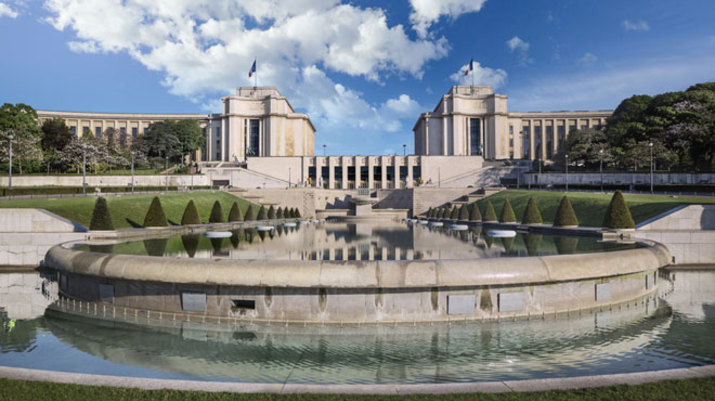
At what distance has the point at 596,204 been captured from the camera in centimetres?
3547

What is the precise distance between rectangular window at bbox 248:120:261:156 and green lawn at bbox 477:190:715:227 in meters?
79.3

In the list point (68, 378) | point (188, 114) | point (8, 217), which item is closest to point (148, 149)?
point (188, 114)

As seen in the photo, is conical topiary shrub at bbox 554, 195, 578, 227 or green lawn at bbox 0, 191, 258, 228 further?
green lawn at bbox 0, 191, 258, 228

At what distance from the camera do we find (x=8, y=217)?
2219 cm

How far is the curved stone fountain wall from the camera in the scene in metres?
8.92

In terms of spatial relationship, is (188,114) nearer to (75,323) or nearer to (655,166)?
(655,166)

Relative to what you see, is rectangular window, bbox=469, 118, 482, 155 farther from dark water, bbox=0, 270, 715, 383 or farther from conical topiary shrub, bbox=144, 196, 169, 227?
dark water, bbox=0, 270, 715, 383

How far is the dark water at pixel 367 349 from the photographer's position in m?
6.84

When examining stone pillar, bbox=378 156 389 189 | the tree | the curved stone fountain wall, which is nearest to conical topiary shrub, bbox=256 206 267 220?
the curved stone fountain wall

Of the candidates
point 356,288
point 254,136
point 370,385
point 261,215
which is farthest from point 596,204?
point 254,136

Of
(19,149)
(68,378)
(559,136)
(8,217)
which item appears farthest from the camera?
(559,136)

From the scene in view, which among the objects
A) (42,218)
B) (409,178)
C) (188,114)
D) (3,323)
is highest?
(188,114)

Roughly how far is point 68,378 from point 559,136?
138 meters

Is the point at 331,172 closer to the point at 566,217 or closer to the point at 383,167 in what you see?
the point at 383,167
